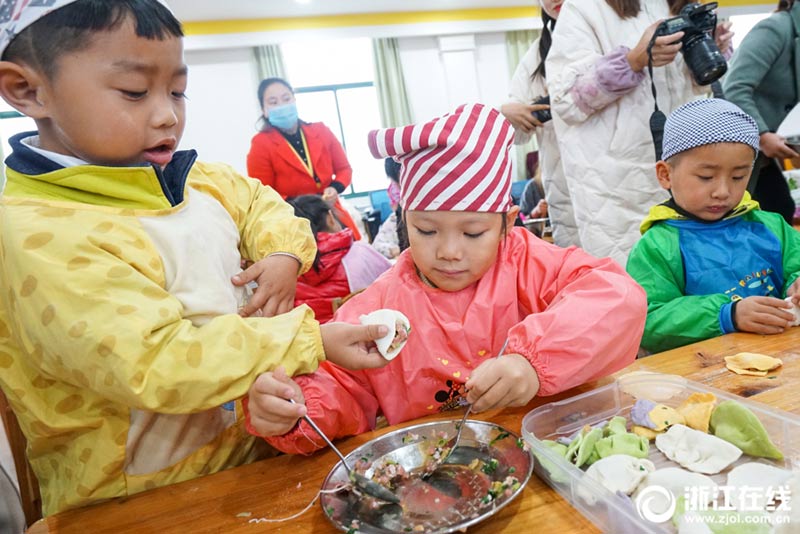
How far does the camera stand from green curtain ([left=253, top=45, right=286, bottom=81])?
7152 millimetres

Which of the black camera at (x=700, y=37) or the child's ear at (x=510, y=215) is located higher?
the black camera at (x=700, y=37)

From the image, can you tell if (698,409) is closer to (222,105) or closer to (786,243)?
(786,243)

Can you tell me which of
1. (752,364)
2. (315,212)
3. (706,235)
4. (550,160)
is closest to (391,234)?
(315,212)

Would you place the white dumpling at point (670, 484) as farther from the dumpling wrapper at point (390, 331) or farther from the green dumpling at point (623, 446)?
the dumpling wrapper at point (390, 331)

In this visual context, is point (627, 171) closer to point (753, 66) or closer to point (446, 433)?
point (753, 66)

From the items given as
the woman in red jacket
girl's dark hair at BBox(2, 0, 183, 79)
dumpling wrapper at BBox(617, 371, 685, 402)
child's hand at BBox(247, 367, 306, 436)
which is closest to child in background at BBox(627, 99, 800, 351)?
dumpling wrapper at BBox(617, 371, 685, 402)

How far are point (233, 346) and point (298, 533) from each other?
0.89 feet

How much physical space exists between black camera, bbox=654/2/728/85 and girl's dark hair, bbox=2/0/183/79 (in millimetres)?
1577

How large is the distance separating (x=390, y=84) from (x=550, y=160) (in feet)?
19.5

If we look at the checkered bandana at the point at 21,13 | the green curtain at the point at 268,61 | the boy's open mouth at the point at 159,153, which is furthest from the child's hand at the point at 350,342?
the green curtain at the point at 268,61

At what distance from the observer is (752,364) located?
101 centimetres

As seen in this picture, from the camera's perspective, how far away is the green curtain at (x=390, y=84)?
7691 millimetres

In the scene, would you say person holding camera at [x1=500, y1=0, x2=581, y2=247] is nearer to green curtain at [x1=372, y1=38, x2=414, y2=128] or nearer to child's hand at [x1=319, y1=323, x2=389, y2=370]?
child's hand at [x1=319, y1=323, x2=389, y2=370]

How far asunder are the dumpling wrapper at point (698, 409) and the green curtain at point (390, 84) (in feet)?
23.6
